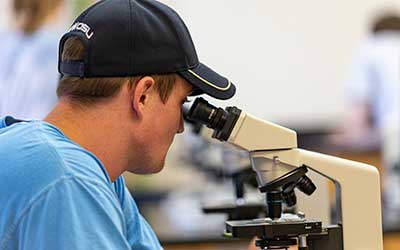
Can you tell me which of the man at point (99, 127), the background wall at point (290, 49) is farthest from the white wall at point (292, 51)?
the man at point (99, 127)

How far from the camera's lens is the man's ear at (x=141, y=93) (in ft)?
4.67

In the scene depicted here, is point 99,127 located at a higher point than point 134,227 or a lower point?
higher

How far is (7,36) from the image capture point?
128 inches

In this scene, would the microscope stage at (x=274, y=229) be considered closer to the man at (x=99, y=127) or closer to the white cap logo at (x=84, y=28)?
the man at (x=99, y=127)

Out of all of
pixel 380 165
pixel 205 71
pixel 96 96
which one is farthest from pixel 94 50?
pixel 380 165

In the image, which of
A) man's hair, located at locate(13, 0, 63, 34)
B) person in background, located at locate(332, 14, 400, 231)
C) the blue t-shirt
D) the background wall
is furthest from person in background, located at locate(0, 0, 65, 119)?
the background wall

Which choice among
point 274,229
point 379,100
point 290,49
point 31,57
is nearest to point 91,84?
point 274,229

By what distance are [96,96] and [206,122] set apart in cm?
23

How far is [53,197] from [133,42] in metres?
0.31

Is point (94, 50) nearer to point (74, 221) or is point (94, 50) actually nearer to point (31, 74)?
point (74, 221)

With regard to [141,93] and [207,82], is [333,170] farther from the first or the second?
[141,93]

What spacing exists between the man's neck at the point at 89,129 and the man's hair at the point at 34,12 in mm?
1818

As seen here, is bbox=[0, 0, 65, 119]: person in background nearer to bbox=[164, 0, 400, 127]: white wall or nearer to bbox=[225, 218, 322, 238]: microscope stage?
bbox=[225, 218, 322, 238]: microscope stage

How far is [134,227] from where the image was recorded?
1740 mm
